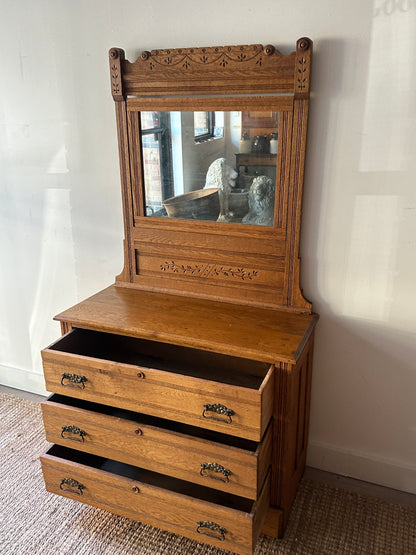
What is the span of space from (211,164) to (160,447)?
958 mm

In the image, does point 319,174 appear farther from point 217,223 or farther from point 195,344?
point 195,344

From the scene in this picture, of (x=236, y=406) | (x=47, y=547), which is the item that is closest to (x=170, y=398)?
(x=236, y=406)

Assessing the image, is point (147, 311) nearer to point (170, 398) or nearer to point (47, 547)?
point (170, 398)

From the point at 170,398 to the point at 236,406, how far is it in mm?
211

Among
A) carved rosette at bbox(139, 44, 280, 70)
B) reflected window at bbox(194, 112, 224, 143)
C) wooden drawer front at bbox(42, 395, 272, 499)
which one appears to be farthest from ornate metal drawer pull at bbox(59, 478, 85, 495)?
carved rosette at bbox(139, 44, 280, 70)

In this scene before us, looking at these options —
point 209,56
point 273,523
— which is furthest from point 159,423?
point 209,56

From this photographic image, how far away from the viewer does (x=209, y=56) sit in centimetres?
159

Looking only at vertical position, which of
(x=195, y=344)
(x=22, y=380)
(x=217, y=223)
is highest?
(x=217, y=223)

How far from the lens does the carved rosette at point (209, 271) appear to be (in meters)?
1.75

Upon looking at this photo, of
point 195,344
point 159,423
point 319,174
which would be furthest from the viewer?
point 159,423

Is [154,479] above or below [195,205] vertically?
below

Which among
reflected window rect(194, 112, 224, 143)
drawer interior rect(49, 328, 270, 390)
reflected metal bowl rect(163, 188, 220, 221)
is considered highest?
reflected window rect(194, 112, 224, 143)

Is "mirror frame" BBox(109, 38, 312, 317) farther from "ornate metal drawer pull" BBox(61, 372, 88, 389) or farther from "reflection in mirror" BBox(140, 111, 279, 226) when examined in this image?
"ornate metal drawer pull" BBox(61, 372, 88, 389)

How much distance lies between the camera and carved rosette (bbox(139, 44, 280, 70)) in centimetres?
153
